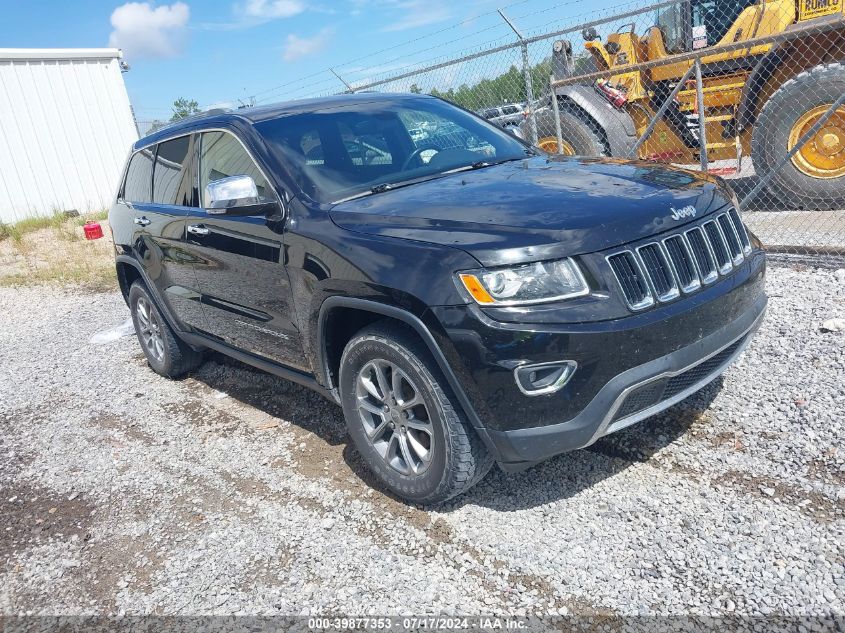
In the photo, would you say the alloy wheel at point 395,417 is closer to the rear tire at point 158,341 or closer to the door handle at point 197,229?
the door handle at point 197,229

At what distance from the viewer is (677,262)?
2.79m

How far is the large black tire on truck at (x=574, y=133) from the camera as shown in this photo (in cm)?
873

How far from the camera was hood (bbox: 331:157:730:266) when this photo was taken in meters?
2.60

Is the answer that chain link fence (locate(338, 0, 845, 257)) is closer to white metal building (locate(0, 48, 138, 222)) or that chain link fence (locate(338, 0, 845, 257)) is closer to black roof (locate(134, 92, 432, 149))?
black roof (locate(134, 92, 432, 149))

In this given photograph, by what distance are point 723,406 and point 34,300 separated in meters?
9.56

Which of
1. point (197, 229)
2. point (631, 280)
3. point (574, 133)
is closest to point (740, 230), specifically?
point (631, 280)

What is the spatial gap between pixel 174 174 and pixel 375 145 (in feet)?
5.25

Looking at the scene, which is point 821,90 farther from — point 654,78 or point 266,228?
point 266,228

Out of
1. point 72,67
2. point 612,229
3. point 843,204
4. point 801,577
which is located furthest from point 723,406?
point 72,67

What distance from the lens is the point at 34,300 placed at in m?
9.93

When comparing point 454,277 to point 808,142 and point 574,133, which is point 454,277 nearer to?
point 808,142

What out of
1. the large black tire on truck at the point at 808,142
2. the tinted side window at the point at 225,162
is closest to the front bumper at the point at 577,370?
the tinted side window at the point at 225,162

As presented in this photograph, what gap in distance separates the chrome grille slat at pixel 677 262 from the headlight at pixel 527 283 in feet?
0.54

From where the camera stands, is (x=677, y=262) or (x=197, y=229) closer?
(x=677, y=262)
